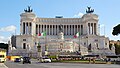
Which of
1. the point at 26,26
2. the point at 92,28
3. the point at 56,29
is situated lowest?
the point at 56,29

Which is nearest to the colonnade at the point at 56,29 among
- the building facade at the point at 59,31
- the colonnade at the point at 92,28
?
the building facade at the point at 59,31

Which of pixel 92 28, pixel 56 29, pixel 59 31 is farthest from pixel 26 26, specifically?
pixel 92 28

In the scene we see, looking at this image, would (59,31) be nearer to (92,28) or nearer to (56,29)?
(56,29)

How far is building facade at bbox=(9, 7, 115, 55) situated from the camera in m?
138

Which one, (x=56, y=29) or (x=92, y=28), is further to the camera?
(x=56, y=29)

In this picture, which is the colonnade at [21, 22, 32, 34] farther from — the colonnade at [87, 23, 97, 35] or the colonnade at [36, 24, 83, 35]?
the colonnade at [87, 23, 97, 35]

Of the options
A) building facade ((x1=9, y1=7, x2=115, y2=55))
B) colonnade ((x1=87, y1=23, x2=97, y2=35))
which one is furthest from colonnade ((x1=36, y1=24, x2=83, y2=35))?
colonnade ((x1=87, y1=23, x2=97, y2=35))

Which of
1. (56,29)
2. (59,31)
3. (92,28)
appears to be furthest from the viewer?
(56,29)

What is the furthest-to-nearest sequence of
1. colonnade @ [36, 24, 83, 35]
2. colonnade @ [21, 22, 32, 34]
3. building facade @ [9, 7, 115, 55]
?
colonnade @ [36, 24, 83, 35], colonnade @ [21, 22, 32, 34], building facade @ [9, 7, 115, 55]

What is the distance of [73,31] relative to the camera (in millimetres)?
159000

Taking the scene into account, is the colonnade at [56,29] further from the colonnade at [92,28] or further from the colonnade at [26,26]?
the colonnade at [92,28]

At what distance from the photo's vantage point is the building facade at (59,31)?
453 feet

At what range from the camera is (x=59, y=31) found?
15688 cm

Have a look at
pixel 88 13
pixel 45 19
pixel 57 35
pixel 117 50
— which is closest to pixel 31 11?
pixel 45 19
